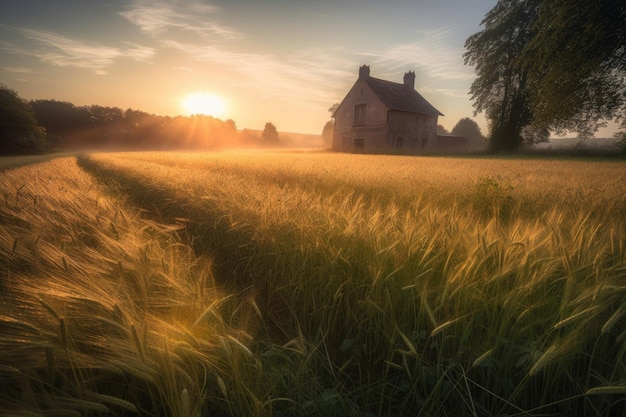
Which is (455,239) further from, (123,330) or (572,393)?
(123,330)

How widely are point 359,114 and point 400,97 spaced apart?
4.83m

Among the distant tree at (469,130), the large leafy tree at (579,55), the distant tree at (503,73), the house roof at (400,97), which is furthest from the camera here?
the distant tree at (469,130)

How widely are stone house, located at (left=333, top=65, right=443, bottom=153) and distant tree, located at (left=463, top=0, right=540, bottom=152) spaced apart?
18.3 ft

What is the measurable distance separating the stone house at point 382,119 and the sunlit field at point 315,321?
25.3 m

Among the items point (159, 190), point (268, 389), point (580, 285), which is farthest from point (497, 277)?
point (159, 190)

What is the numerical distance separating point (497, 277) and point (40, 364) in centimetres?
184

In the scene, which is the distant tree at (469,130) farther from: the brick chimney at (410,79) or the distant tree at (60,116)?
the distant tree at (60,116)

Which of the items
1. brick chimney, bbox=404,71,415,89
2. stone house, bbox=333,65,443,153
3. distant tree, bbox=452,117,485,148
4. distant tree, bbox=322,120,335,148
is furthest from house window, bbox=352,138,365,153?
distant tree, bbox=452,117,485,148

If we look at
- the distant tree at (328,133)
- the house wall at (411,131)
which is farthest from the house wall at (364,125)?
the distant tree at (328,133)

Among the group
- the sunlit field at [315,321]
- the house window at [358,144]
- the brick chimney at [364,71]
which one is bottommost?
the sunlit field at [315,321]

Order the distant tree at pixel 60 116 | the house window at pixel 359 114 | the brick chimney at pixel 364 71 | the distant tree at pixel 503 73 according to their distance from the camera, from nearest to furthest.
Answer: the distant tree at pixel 503 73 < the house window at pixel 359 114 < the brick chimney at pixel 364 71 < the distant tree at pixel 60 116

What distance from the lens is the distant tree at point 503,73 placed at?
24.4m

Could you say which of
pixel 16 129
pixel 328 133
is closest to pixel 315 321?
pixel 16 129

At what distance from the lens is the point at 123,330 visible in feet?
3.13
